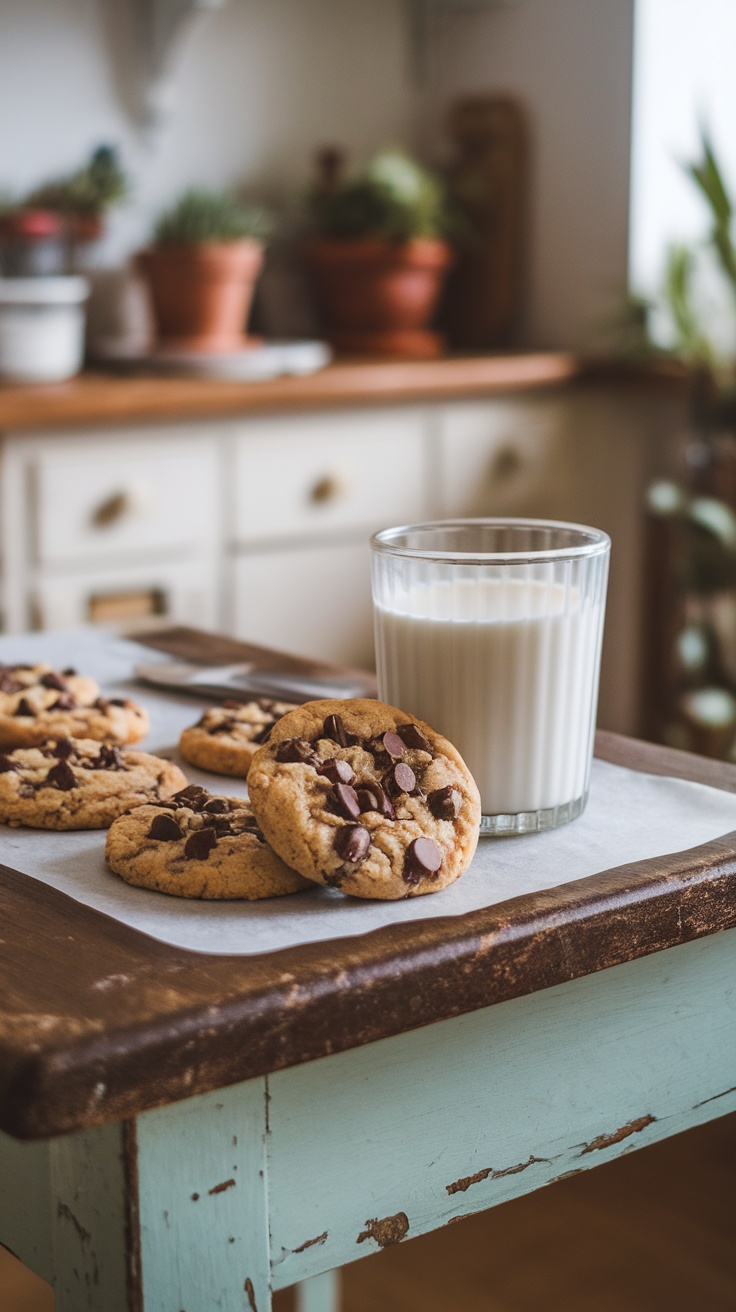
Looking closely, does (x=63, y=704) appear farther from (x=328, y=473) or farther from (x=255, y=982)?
(x=328, y=473)

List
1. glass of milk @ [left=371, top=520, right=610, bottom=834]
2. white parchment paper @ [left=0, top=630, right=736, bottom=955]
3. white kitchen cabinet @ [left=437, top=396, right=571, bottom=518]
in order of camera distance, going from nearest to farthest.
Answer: white parchment paper @ [left=0, top=630, right=736, bottom=955], glass of milk @ [left=371, top=520, right=610, bottom=834], white kitchen cabinet @ [left=437, top=396, right=571, bottom=518]

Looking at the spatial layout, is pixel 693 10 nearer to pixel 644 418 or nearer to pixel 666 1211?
pixel 644 418

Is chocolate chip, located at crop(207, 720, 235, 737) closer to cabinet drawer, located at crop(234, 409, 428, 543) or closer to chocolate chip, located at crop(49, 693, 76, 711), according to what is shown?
chocolate chip, located at crop(49, 693, 76, 711)

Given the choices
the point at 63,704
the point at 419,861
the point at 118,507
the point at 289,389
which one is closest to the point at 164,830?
the point at 419,861

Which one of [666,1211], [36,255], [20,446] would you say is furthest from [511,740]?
[36,255]

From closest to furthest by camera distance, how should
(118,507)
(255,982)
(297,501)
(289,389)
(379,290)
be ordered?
1. (255,982)
2. (118,507)
3. (289,389)
4. (297,501)
5. (379,290)

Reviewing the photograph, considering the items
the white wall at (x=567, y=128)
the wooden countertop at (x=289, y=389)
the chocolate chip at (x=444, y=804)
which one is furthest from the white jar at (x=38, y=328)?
the chocolate chip at (x=444, y=804)

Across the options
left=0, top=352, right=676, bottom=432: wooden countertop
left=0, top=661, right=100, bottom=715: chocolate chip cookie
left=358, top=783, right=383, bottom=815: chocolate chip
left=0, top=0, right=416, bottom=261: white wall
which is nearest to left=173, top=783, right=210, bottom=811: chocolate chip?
left=358, top=783, right=383, bottom=815: chocolate chip
